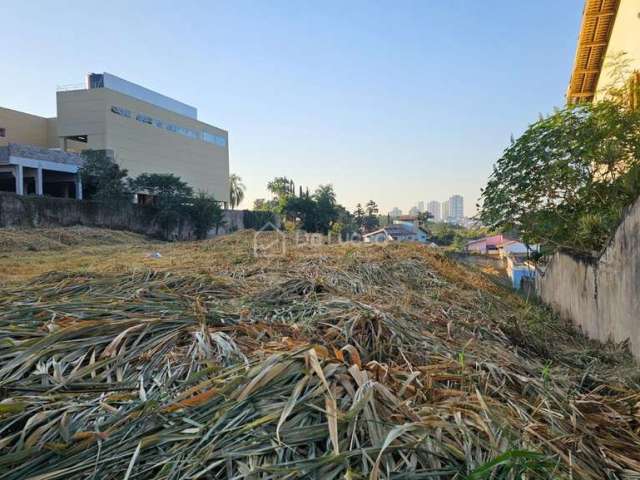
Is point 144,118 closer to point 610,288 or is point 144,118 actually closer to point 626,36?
point 626,36

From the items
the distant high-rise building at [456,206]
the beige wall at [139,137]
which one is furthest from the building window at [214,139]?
the distant high-rise building at [456,206]

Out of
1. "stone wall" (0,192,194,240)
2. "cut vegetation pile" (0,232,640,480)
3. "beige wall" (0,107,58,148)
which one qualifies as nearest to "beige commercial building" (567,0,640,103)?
"cut vegetation pile" (0,232,640,480)

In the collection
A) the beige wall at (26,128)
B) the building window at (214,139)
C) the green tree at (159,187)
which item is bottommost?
the green tree at (159,187)

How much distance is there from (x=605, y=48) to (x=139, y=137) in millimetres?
23219

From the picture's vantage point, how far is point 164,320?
2012 mm

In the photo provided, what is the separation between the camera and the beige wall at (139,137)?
72.2 feet

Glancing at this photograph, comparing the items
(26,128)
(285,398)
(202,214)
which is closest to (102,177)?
(202,214)

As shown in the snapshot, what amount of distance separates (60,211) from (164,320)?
16062 mm

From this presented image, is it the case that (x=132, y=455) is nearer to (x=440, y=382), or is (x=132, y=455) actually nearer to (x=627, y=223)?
(x=440, y=382)

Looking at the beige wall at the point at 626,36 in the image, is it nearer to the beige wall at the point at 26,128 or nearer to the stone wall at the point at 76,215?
the stone wall at the point at 76,215

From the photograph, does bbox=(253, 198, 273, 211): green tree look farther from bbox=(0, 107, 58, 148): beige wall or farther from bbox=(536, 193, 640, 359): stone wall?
bbox=(536, 193, 640, 359): stone wall

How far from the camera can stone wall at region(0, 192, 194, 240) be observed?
542 inches

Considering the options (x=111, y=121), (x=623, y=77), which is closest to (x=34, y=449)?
(x=623, y=77)

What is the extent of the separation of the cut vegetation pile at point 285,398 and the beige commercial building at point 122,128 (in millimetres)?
22872
